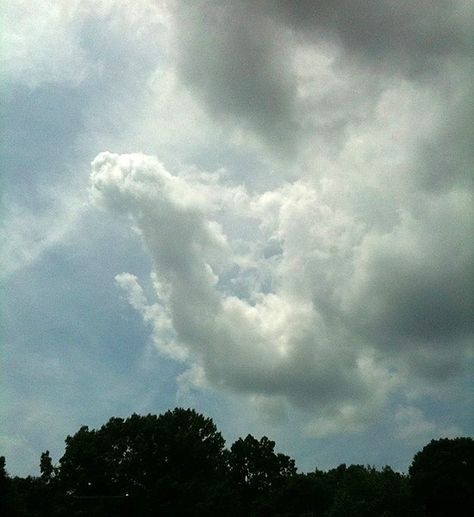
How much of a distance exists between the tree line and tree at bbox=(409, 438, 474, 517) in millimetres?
134

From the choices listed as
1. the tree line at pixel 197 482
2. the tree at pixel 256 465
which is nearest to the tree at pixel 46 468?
the tree line at pixel 197 482

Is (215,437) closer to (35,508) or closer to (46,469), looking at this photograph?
(46,469)

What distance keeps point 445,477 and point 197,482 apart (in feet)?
118

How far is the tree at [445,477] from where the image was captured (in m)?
85.2

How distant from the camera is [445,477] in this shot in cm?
8706

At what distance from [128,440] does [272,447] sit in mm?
25753

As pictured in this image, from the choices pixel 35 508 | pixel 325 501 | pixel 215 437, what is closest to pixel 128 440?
pixel 215 437

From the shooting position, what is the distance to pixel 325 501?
93.2m

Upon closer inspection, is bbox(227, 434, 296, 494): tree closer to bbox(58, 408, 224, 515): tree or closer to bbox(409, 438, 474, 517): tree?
bbox(58, 408, 224, 515): tree

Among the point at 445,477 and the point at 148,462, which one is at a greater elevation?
the point at 148,462

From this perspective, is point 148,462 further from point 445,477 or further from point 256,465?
point 445,477

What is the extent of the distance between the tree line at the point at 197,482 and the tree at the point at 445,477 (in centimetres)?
13

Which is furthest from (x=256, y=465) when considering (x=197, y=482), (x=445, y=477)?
(x=445, y=477)

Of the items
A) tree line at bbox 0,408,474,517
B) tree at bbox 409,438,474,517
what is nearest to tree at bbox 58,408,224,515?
tree line at bbox 0,408,474,517
